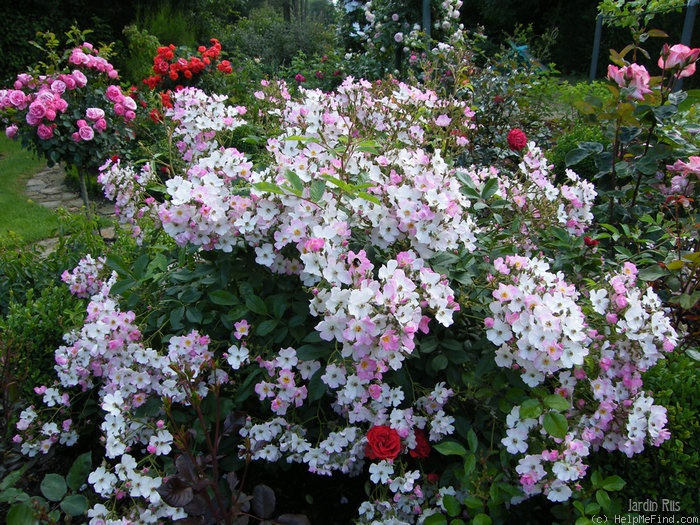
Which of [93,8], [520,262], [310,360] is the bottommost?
[310,360]

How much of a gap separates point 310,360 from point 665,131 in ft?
6.19

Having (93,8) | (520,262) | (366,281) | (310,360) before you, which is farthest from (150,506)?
(93,8)

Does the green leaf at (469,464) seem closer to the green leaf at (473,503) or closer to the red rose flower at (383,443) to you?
the green leaf at (473,503)

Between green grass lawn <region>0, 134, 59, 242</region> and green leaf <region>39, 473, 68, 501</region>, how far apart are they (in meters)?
1.81

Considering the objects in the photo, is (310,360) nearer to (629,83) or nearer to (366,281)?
(366,281)

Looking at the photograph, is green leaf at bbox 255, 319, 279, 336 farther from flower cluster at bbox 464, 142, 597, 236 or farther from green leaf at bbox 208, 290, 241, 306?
flower cluster at bbox 464, 142, 597, 236

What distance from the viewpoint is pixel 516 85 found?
4.77m

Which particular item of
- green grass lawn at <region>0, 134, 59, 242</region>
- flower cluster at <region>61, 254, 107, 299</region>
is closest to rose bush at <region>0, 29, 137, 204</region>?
green grass lawn at <region>0, 134, 59, 242</region>

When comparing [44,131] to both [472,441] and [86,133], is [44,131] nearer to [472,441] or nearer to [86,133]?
[86,133]

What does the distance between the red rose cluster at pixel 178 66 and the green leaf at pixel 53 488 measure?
552cm

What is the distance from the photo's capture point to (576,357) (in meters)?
1.26

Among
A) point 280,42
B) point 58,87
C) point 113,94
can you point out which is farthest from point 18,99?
point 280,42

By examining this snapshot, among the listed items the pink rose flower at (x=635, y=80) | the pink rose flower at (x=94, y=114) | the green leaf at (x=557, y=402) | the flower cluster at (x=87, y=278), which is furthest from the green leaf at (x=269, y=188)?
the pink rose flower at (x=94, y=114)

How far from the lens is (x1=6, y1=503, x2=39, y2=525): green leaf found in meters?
1.19
